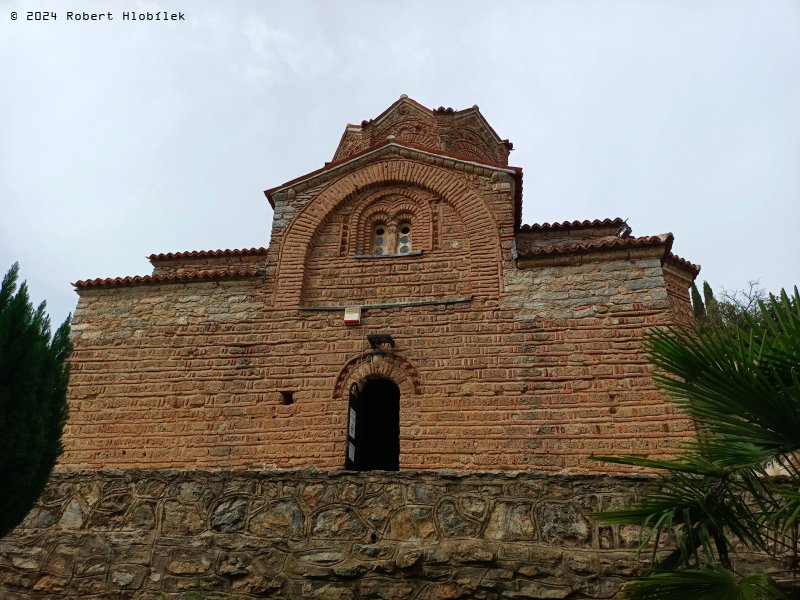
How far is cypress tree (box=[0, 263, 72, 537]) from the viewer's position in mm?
4250

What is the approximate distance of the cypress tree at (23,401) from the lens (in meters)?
4.25

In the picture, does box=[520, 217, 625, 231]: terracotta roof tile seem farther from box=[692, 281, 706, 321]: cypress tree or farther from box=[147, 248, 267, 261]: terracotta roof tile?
box=[692, 281, 706, 321]: cypress tree

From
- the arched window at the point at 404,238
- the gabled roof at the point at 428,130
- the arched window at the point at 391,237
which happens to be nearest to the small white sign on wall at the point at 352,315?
the arched window at the point at 391,237

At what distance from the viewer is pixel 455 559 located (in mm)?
4660

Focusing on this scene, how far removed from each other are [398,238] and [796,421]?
23.4 ft

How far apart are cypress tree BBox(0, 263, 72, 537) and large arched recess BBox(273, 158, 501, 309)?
4907mm

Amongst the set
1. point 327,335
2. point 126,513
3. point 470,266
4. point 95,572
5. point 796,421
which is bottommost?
point 95,572

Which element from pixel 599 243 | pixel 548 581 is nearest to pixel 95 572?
pixel 548 581

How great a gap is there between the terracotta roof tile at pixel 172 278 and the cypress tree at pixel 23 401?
5030mm

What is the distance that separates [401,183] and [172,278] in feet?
12.3

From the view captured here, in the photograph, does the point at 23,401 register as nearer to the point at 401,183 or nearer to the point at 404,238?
the point at 404,238

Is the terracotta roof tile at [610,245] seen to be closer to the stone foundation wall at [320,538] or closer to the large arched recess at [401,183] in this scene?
the large arched recess at [401,183]

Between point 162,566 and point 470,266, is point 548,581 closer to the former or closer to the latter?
point 162,566

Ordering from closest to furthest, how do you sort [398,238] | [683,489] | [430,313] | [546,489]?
[683,489] → [546,489] → [430,313] → [398,238]
